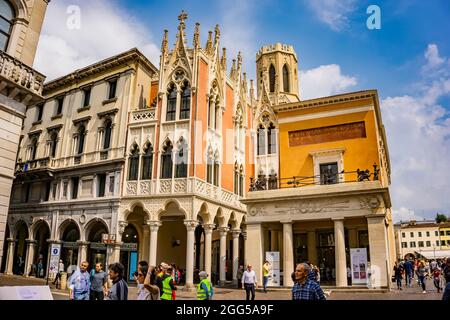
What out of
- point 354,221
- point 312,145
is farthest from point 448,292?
point 312,145

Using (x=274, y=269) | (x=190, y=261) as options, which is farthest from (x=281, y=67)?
(x=274, y=269)

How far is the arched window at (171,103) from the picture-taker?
86.3 ft

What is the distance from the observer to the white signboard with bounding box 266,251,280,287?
18.9 meters

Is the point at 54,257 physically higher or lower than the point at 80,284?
higher

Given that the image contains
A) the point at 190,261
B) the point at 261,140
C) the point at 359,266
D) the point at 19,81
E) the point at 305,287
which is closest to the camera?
the point at 305,287

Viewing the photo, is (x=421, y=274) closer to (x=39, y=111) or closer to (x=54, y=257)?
(x=54, y=257)

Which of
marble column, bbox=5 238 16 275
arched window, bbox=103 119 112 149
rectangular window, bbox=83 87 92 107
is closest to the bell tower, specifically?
rectangular window, bbox=83 87 92 107

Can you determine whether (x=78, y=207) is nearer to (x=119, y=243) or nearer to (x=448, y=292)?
(x=119, y=243)

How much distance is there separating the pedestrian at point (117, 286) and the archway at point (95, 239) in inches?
856

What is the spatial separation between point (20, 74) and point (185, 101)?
44.5 ft

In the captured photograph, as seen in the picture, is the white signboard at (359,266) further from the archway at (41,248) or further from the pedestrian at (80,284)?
the archway at (41,248)

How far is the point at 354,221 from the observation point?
66.7 ft

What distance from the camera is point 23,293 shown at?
3.08 metres

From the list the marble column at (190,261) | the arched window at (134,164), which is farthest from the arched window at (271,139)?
the arched window at (134,164)
